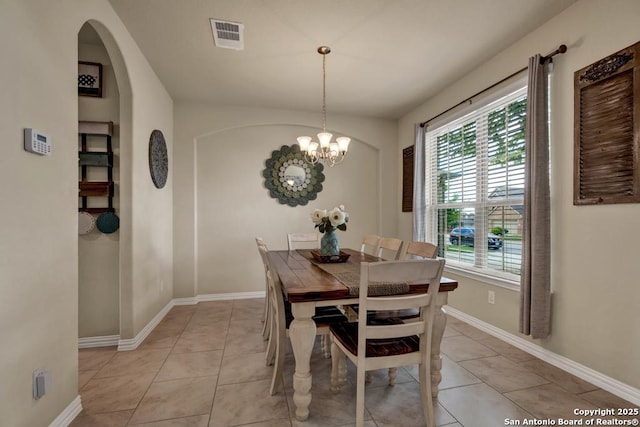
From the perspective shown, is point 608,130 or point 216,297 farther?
point 216,297

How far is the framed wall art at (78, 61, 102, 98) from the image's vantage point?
8.59 ft

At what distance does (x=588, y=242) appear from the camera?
2.10 metres

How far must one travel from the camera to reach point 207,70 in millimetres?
3135

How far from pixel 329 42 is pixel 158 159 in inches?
85.9

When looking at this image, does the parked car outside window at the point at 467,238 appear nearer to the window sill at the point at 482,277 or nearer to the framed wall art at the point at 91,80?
the window sill at the point at 482,277

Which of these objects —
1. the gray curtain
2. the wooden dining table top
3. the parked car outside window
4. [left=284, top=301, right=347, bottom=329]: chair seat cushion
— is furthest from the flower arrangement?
the parked car outside window

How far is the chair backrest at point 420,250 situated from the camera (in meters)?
2.24

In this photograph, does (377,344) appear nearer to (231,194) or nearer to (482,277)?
(482,277)

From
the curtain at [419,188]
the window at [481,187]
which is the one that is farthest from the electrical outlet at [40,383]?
the curtain at [419,188]

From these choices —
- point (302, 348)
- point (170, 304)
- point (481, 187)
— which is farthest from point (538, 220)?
point (170, 304)

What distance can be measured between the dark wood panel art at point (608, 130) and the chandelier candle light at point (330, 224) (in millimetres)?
1731

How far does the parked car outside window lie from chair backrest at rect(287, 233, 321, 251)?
1651mm

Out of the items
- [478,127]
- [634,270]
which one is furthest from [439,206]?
[634,270]

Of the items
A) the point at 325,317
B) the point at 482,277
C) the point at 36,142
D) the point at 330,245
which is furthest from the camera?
the point at 482,277
